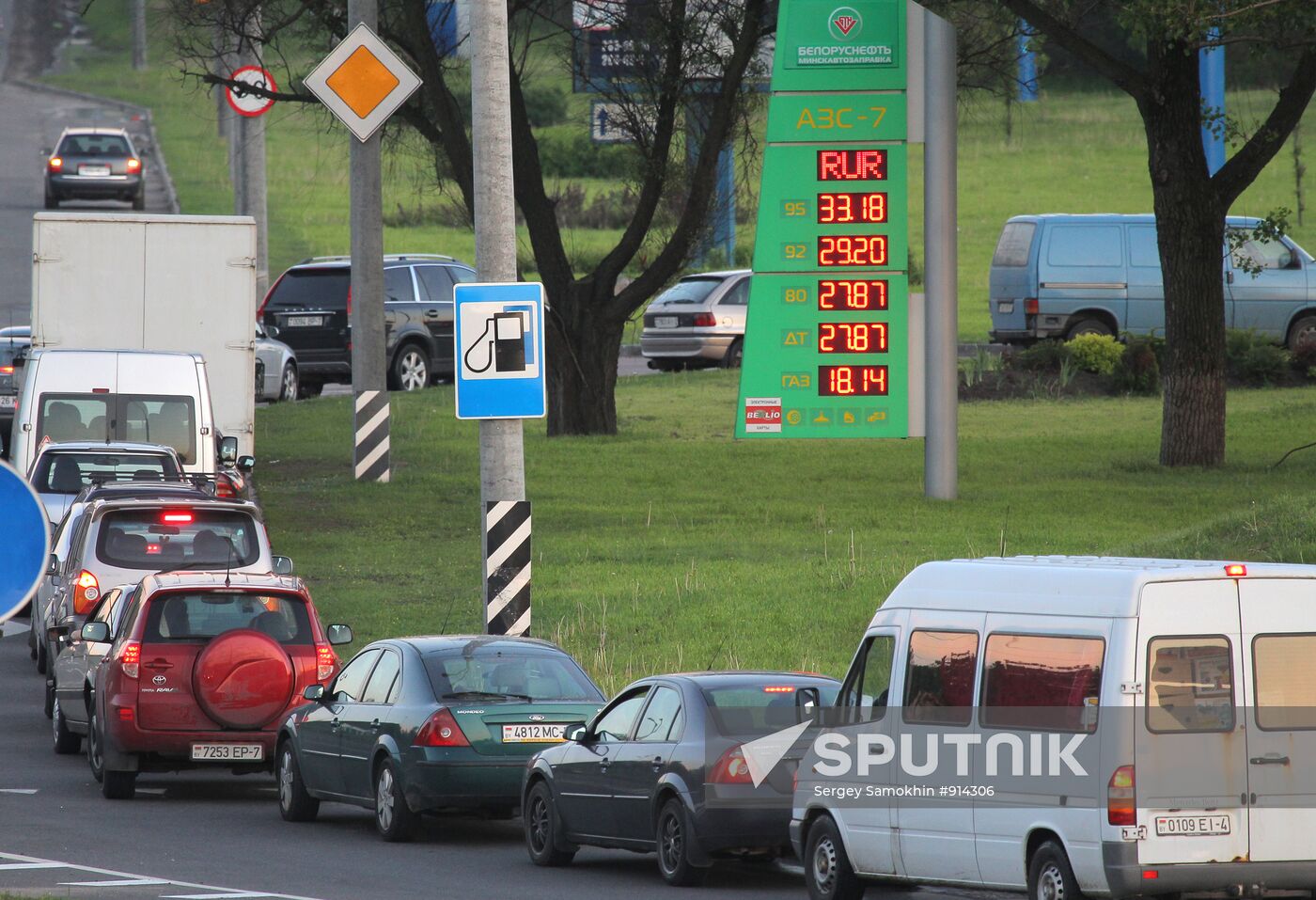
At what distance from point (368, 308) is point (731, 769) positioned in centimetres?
1906

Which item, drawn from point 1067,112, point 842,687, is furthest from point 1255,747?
point 1067,112

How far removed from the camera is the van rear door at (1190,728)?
377 inches

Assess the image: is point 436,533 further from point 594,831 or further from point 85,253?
point 594,831

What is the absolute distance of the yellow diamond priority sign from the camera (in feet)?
72.9

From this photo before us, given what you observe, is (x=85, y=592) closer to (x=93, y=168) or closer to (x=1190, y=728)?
(x=1190, y=728)

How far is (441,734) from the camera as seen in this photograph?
13.3 meters

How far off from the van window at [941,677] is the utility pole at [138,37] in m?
90.8

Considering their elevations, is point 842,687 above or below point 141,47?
below

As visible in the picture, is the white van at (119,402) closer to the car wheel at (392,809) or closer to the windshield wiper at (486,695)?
the car wheel at (392,809)

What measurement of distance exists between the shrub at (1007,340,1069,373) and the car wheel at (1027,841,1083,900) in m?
28.6

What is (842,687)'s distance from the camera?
11.6 m

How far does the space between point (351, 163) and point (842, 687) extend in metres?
20.2

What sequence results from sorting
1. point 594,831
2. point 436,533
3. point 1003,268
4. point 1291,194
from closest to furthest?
1. point 594,831
2. point 436,533
3. point 1003,268
4. point 1291,194

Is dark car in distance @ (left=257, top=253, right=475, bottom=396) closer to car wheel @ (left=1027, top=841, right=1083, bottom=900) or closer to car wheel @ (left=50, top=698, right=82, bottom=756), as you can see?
car wheel @ (left=50, top=698, right=82, bottom=756)
